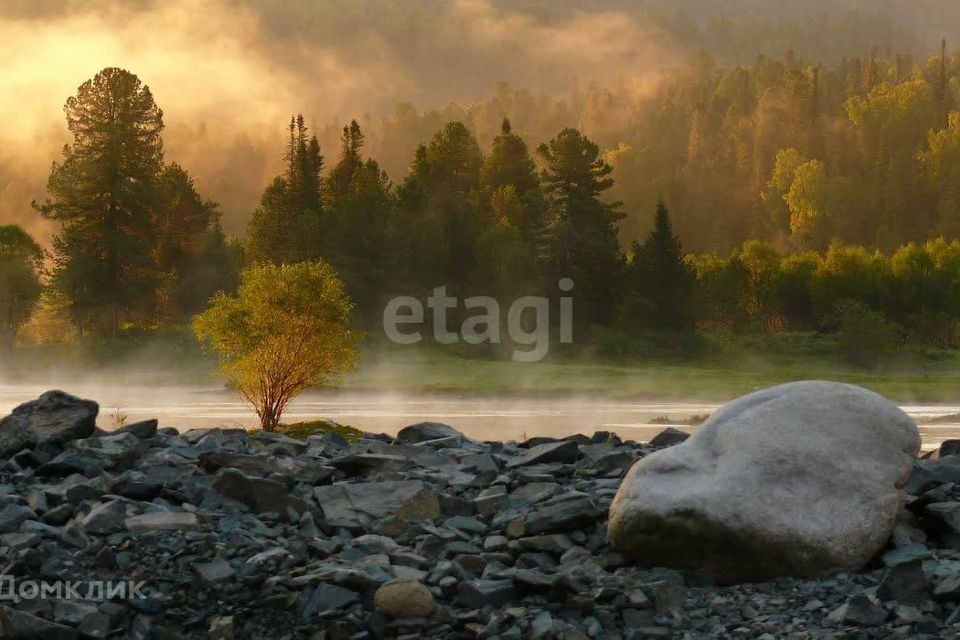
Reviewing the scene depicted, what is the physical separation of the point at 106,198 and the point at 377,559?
53.1 meters

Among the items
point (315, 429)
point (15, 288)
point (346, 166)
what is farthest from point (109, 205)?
point (315, 429)

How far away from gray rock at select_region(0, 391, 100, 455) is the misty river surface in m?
13.5

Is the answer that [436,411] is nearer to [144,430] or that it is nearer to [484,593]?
[144,430]

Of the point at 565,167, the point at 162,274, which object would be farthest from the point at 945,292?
the point at 162,274

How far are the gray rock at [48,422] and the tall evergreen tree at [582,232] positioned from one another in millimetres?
42892

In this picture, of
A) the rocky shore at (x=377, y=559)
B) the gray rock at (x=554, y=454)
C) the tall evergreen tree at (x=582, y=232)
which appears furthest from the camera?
the tall evergreen tree at (x=582, y=232)

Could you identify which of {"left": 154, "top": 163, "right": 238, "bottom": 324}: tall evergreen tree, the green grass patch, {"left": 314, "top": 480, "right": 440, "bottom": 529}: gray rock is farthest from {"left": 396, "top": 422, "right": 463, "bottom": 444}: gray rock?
{"left": 154, "top": 163, "right": 238, "bottom": 324}: tall evergreen tree

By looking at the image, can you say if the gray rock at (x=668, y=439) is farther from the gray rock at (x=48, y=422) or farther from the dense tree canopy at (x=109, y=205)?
the dense tree canopy at (x=109, y=205)

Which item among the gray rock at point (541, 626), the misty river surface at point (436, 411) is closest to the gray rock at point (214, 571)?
the gray rock at point (541, 626)

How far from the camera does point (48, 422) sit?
10.3 meters

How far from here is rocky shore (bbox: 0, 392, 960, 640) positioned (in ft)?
21.4

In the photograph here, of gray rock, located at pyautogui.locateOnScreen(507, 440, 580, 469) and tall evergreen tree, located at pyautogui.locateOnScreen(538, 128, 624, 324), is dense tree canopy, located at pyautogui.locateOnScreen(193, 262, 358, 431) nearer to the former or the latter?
gray rock, located at pyautogui.locateOnScreen(507, 440, 580, 469)

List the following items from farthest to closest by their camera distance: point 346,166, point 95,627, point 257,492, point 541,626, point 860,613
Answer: point 346,166, point 257,492, point 95,627, point 541,626, point 860,613

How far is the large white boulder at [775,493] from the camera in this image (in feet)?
22.6
